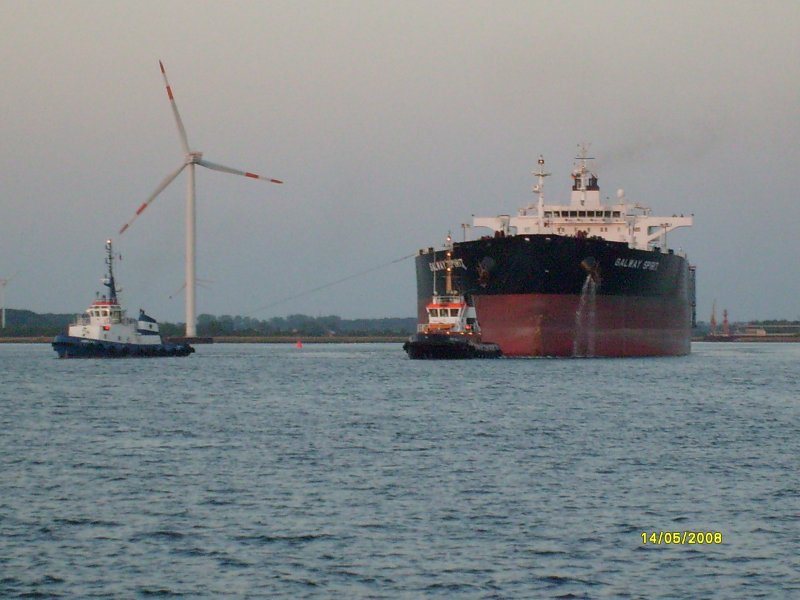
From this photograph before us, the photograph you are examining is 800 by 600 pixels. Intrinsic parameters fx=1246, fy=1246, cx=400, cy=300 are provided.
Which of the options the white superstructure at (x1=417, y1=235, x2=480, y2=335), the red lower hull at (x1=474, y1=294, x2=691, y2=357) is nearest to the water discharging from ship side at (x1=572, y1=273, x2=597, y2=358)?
the red lower hull at (x1=474, y1=294, x2=691, y2=357)

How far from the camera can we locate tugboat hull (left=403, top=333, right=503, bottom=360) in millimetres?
64000

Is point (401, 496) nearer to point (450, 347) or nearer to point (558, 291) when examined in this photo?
point (558, 291)

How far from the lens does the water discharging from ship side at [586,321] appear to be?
211 ft

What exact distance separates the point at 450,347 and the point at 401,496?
42.9 m

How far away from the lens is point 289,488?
2311 cm

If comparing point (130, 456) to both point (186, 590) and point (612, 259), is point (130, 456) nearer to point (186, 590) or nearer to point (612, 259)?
point (186, 590)

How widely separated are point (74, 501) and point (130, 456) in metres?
6.17

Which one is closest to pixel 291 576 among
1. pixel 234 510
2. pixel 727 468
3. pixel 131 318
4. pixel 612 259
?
pixel 234 510

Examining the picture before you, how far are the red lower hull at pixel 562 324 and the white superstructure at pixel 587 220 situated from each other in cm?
1020

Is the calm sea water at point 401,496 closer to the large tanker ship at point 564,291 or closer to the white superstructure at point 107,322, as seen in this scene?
the large tanker ship at point 564,291

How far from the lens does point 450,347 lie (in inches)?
2559

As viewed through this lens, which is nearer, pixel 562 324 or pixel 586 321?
pixel 562 324
